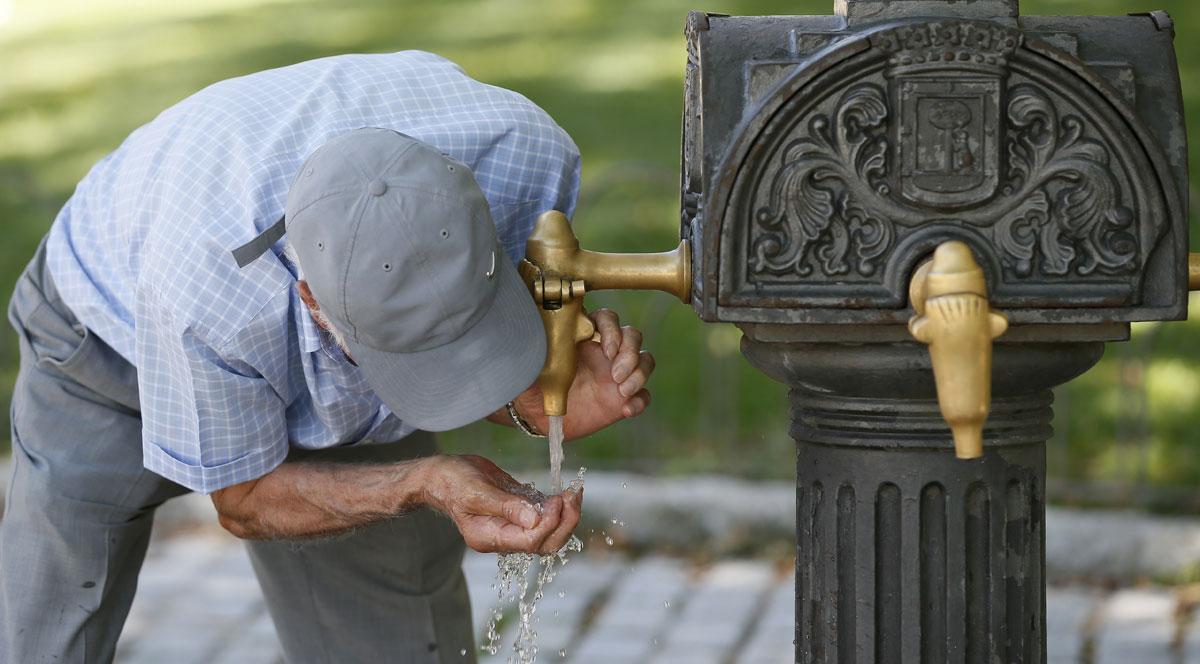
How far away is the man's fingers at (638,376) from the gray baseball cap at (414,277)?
192 millimetres

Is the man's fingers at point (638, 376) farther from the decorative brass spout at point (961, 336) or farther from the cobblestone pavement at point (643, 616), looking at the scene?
the cobblestone pavement at point (643, 616)

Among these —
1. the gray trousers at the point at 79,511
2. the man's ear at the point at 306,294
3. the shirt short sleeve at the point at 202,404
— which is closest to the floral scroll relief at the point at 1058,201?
the man's ear at the point at 306,294

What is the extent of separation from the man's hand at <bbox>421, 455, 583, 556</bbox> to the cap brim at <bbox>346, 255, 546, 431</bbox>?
71 mm

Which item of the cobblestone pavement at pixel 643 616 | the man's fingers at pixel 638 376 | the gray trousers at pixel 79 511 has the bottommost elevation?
the cobblestone pavement at pixel 643 616

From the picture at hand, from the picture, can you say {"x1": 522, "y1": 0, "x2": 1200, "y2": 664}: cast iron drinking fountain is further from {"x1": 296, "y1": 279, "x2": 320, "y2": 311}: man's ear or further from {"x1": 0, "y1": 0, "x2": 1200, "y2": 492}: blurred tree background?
{"x1": 0, "y1": 0, "x2": 1200, "y2": 492}: blurred tree background

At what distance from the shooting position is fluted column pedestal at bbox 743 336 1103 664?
5.23ft

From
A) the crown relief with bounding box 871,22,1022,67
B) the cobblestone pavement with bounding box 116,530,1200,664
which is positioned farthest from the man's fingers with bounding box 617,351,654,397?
the cobblestone pavement with bounding box 116,530,1200,664

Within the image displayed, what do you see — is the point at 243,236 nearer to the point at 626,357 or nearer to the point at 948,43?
the point at 626,357

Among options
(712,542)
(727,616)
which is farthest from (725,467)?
(727,616)

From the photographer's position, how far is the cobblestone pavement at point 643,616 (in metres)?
3.18

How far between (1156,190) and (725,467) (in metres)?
2.47

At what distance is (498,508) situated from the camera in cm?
175

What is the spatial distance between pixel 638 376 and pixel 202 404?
0.62 metres

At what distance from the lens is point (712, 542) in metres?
3.68
